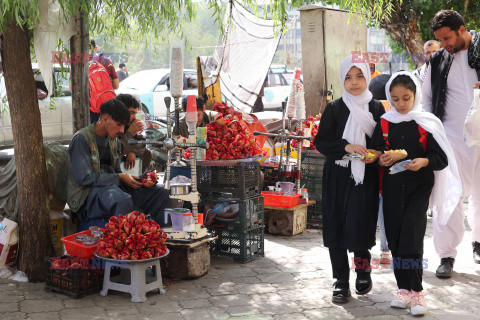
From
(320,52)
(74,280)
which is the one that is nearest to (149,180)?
(74,280)

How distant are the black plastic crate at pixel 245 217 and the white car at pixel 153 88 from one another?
28.6 feet

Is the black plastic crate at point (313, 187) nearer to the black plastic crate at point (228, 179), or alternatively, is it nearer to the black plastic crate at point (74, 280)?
the black plastic crate at point (228, 179)

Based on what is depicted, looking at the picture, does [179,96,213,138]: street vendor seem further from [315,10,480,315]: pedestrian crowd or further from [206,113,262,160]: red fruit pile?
[315,10,480,315]: pedestrian crowd

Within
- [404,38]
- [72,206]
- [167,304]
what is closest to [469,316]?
[167,304]

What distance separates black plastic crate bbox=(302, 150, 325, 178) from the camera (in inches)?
262

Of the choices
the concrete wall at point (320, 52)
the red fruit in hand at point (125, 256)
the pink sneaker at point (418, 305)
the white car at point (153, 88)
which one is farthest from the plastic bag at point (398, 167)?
the white car at point (153, 88)

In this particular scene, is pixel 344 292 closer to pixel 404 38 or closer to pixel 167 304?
pixel 167 304

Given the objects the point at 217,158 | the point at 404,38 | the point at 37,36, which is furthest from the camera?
the point at 404,38

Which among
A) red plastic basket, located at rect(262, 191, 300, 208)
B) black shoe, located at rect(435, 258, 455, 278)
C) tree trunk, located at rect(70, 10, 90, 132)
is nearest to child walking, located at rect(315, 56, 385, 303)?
black shoe, located at rect(435, 258, 455, 278)

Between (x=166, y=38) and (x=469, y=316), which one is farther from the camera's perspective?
(x=166, y=38)

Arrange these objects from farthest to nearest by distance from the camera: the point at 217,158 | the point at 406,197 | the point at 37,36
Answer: the point at 217,158 → the point at 37,36 → the point at 406,197

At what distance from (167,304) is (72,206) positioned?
1.12 metres

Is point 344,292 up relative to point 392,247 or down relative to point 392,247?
down

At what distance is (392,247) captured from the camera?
3977 millimetres
